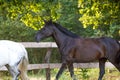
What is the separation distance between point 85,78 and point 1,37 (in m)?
9.82

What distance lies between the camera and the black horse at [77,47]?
8.46 m

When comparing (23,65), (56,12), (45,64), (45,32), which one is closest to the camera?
(23,65)

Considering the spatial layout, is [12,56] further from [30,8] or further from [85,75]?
[85,75]

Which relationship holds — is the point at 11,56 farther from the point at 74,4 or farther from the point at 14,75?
the point at 74,4

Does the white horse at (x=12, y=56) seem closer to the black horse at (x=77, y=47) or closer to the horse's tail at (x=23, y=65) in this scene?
the horse's tail at (x=23, y=65)

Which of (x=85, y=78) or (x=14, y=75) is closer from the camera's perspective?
(x=14, y=75)

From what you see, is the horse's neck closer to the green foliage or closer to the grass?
the green foliage

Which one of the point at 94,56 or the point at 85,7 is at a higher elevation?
the point at 85,7

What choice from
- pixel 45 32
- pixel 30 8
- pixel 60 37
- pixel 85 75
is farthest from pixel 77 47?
pixel 85 75

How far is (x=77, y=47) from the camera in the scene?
336 inches

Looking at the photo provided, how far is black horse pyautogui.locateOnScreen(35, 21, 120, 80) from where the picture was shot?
8461 mm

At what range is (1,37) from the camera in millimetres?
19781

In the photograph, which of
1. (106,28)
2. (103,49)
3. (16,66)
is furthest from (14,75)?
(106,28)

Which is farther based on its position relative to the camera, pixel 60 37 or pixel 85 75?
pixel 85 75
